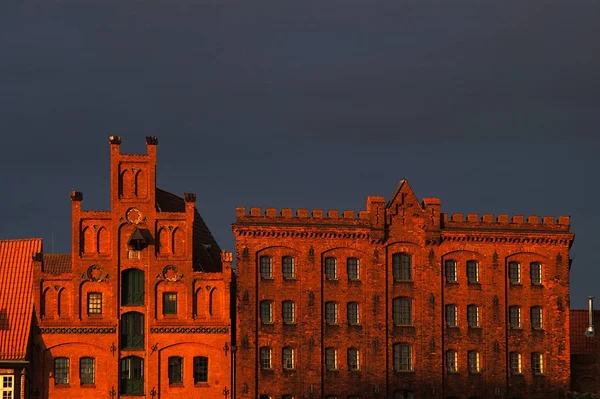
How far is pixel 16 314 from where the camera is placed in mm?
114438

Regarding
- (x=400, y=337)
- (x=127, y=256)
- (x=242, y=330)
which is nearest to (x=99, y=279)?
(x=127, y=256)

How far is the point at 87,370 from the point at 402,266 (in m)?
23.4

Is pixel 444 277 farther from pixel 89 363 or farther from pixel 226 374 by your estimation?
pixel 89 363

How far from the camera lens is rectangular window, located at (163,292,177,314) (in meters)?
116

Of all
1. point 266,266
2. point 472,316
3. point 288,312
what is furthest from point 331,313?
point 472,316

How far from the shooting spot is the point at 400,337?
389 feet

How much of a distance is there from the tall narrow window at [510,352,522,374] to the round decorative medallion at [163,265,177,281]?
975 inches

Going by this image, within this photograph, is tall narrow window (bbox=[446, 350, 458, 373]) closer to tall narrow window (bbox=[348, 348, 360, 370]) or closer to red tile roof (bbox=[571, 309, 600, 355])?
tall narrow window (bbox=[348, 348, 360, 370])

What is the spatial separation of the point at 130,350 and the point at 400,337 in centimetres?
1904

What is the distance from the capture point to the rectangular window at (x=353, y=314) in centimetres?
11812

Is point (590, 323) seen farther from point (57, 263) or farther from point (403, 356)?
point (57, 263)

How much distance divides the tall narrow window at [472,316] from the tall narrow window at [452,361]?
91.3 inches

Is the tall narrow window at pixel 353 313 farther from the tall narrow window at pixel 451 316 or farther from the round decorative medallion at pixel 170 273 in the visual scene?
the round decorative medallion at pixel 170 273

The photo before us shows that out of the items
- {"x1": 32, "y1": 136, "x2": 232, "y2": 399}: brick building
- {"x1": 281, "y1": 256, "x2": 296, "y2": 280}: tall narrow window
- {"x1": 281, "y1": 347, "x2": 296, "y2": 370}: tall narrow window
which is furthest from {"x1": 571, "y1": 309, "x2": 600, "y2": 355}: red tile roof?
{"x1": 32, "y1": 136, "x2": 232, "y2": 399}: brick building
